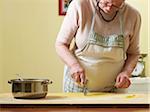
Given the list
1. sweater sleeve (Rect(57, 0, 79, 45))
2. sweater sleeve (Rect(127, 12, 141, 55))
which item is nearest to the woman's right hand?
sweater sleeve (Rect(57, 0, 79, 45))

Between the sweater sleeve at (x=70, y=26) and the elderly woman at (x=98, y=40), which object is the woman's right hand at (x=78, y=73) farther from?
the sweater sleeve at (x=70, y=26)

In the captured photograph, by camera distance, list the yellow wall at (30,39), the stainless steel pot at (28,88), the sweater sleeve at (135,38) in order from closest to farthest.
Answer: the stainless steel pot at (28,88)
the sweater sleeve at (135,38)
the yellow wall at (30,39)

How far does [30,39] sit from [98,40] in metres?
1.60

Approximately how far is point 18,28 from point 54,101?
6.15ft

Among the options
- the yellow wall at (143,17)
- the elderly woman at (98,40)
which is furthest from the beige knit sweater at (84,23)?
the yellow wall at (143,17)

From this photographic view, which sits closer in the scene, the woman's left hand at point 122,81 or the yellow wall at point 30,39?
the woman's left hand at point 122,81

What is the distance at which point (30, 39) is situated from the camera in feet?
9.28

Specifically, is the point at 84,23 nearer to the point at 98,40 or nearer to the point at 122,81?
the point at 98,40

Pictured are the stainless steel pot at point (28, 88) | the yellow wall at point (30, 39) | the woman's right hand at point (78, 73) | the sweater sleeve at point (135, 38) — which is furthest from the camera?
the yellow wall at point (30, 39)

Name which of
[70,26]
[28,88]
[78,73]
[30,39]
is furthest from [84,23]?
[30,39]

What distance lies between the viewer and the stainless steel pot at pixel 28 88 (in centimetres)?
109

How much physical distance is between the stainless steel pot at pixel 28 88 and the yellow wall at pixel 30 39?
1726 millimetres

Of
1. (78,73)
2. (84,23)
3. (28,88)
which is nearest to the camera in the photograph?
(28,88)

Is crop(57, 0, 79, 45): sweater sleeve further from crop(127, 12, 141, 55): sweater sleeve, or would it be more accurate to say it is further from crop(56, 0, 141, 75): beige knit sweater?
crop(127, 12, 141, 55): sweater sleeve
